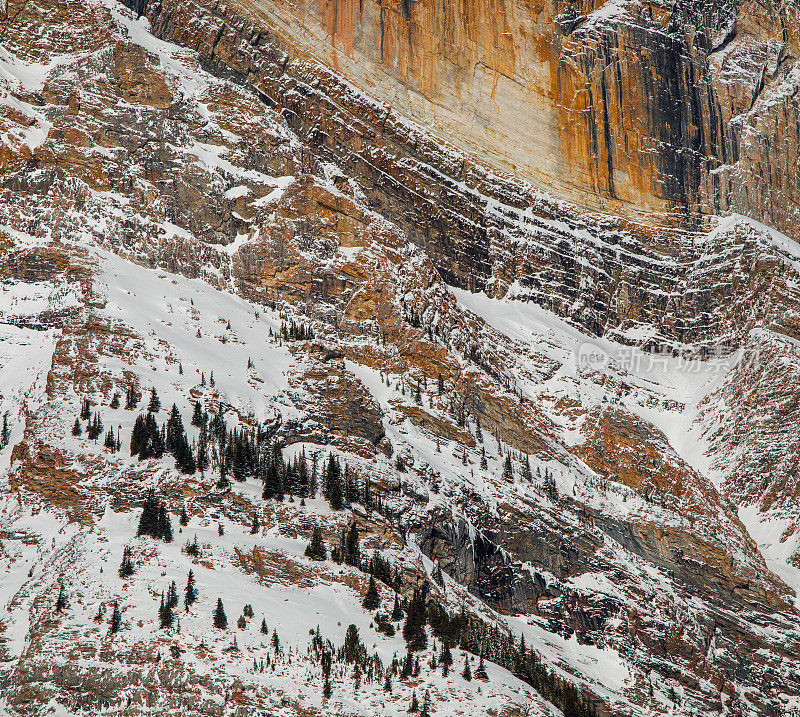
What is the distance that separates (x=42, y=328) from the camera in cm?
14375

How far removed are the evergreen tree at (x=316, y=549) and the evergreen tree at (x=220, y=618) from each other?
1662 centimetres

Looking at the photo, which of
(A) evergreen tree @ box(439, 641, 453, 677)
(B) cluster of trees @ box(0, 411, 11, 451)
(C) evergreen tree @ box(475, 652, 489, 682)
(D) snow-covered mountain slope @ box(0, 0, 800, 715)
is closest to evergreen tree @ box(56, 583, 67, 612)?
(D) snow-covered mountain slope @ box(0, 0, 800, 715)

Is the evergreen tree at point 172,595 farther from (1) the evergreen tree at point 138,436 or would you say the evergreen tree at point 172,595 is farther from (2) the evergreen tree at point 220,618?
(1) the evergreen tree at point 138,436

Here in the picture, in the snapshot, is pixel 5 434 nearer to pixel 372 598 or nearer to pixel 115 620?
pixel 115 620

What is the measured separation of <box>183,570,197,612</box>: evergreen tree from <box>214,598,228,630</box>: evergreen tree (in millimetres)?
2276

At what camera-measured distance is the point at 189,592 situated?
103875mm

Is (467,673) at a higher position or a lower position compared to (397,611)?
lower

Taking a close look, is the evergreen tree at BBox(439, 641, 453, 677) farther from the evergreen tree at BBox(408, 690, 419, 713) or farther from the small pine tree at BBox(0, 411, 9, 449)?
the small pine tree at BBox(0, 411, 9, 449)

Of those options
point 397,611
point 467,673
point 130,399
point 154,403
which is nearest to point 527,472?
point 397,611

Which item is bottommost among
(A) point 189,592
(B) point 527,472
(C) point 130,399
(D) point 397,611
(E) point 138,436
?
(A) point 189,592

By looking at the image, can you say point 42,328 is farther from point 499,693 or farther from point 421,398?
point 499,693

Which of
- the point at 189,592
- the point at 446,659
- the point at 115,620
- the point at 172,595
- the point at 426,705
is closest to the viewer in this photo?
the point at 115,620

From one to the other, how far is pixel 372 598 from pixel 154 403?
114 feet

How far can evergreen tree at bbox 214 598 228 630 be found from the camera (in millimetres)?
101375
